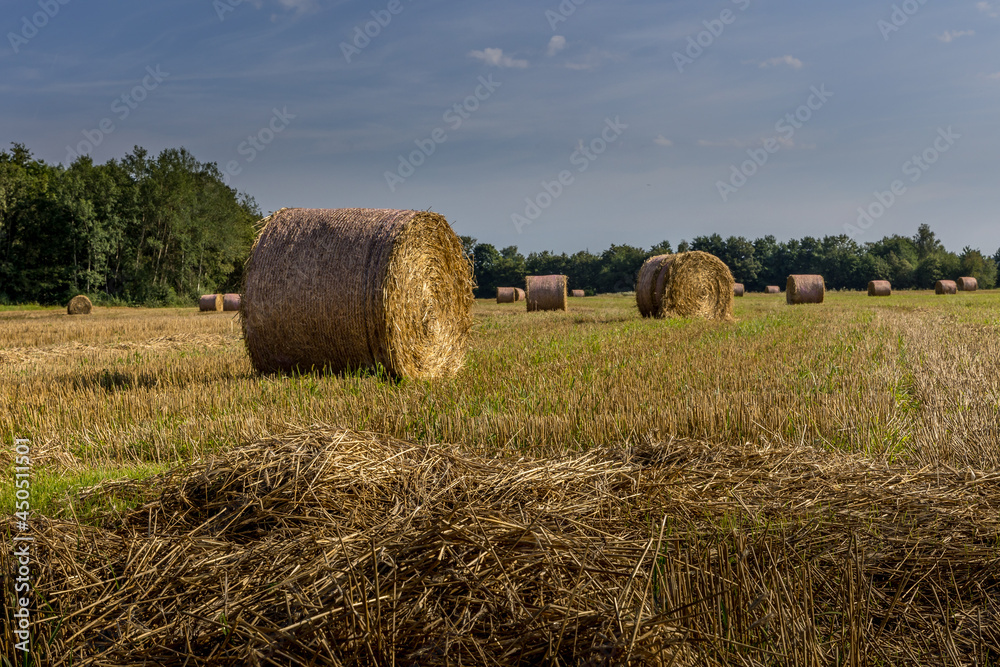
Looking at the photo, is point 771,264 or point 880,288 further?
point 771,264

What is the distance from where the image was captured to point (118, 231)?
48.8 m

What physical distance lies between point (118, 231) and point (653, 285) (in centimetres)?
4299

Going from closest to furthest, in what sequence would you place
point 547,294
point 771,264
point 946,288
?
1. point 547,294
2. point 946,288
3. point 771,264

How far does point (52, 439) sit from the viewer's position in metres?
5.75

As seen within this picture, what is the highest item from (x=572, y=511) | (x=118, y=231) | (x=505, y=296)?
(x=118, y=231)

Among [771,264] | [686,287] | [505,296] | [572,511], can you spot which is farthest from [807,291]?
[771,264]

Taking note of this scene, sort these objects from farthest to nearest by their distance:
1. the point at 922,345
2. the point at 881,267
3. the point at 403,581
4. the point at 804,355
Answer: the point at 881,267, the point at 922,345, the point at 804,355, the point at 403,581

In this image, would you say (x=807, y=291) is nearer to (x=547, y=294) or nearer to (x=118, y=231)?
(x=547, y=294)

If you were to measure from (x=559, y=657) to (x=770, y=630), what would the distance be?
2.37ft

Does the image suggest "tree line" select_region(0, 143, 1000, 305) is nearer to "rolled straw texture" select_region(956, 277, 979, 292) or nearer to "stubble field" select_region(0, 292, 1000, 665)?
"rolled straw texture" select_region(956, 277, 979, 292)

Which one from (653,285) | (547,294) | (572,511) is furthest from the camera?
(547,294)

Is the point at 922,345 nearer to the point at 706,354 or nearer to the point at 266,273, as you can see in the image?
the point at 706,354

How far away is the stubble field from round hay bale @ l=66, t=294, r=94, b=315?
89.8 ft

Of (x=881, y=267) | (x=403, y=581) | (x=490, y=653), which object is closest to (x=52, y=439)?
(x=403, y=581)
